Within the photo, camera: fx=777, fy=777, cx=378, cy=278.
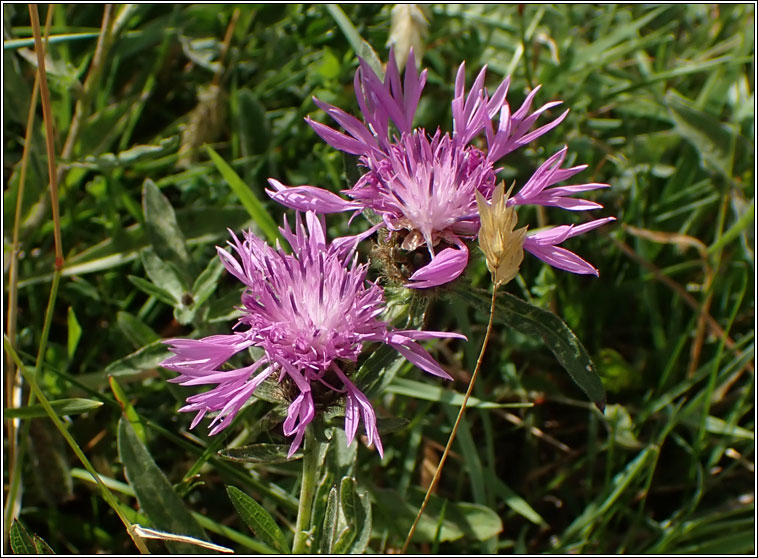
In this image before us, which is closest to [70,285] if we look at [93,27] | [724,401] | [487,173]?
[93,27]

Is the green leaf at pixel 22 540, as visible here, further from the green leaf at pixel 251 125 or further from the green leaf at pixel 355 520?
the green leaf at pixel 251 125

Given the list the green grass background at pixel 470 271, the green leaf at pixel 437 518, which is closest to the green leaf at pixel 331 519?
the green grass background at pixel 470 271

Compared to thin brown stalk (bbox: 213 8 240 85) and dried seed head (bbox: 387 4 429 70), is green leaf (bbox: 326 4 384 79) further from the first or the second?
thin brown stalk (bbox: 213 8 240 85)

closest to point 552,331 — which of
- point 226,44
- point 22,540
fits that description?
point 22,540

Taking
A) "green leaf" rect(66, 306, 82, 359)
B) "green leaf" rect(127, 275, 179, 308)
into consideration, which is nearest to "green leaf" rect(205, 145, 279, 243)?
"green leaf" rect(127, 275, 179, 308)

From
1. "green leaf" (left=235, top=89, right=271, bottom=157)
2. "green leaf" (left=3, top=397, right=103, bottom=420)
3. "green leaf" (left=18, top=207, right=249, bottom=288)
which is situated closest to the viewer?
"green leaf" (left=3, top=397, right=103, bottom=420)

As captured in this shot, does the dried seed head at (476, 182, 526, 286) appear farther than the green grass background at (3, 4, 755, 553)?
No

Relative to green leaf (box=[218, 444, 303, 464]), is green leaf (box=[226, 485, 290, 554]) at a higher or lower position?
lower
